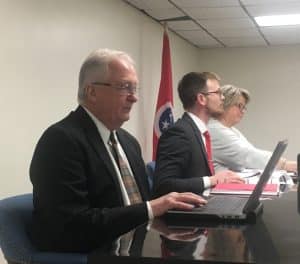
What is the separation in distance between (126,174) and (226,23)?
13.2ft

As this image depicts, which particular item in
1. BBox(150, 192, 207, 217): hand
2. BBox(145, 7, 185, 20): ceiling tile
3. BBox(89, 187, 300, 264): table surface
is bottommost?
BBox(89, 187, 300, 264): table surface

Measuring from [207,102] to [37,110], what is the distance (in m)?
0.97

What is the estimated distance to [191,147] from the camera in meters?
2.54

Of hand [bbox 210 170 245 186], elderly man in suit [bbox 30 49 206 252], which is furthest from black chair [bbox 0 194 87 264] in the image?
hand [bbox 210 170 245 186]

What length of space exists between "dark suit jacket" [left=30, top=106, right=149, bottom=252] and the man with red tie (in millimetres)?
582

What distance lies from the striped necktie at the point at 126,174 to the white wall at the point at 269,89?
5.61m

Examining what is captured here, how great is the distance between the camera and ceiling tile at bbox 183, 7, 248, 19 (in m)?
4.86

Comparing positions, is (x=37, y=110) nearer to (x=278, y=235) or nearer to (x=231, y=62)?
(x=278, y=235)

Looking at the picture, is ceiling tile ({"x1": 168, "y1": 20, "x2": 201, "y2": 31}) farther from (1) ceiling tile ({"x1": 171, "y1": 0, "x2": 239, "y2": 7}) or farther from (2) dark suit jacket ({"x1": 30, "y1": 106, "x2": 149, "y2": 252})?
(2) dark suit jacket ({"x1": 30, "y1": 106, "x2": 149, "y2": 252})

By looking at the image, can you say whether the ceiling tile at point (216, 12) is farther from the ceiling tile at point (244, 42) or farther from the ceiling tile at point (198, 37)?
the ceiling tile at point (244, 42)

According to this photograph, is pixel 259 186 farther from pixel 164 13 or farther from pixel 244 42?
pixel 244 42

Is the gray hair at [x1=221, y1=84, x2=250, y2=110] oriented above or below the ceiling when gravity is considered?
below

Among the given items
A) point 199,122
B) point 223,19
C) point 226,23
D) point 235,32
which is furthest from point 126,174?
point 235,32

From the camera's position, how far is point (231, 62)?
24.5ft
